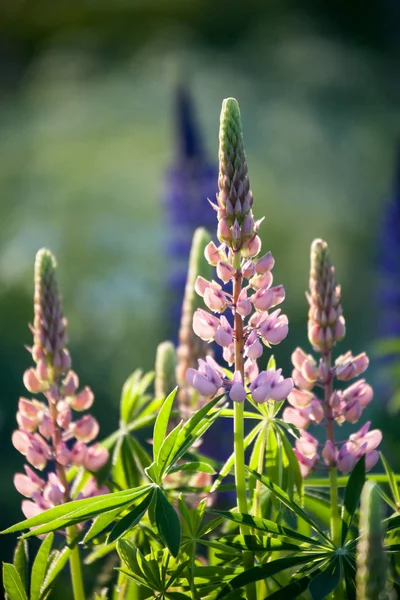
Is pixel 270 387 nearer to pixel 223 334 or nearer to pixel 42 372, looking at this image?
pixel 223 334

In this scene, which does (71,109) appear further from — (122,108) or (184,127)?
(184,127)

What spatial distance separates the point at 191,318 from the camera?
0.79m

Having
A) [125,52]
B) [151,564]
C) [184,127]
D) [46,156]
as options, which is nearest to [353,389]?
[151,564]

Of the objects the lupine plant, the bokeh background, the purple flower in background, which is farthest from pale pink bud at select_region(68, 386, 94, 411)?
the bokeh background

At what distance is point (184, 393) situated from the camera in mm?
795

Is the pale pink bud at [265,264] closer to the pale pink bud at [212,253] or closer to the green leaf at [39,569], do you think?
the pale pink bud at [212,253]

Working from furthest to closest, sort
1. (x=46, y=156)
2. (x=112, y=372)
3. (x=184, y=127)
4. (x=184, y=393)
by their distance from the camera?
(x=46, y=156)
(x=112, y=372)
(x=184, y=127)
(x=184, y=393)

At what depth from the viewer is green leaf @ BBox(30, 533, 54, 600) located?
24.2 inches

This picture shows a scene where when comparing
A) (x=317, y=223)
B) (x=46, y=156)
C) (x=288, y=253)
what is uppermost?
(x=46, y=156)

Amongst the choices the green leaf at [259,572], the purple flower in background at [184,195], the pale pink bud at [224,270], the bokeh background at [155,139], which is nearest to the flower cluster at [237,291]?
the pale pink bud at [224,270]

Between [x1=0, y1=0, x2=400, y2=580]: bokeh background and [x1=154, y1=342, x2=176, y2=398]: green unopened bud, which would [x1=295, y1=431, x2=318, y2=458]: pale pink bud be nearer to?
[x1=154, y1=342, x2=176, y2=398]: green unopened bud

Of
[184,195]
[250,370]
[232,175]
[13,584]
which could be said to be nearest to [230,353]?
[250,370]

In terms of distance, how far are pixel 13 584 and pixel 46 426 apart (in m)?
0.11

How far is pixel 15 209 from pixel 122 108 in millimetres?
822
